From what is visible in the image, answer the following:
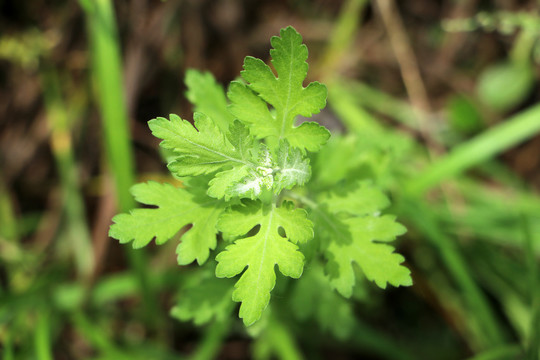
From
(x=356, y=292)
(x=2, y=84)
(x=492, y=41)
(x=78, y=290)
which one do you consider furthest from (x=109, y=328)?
(x=492, y=41)

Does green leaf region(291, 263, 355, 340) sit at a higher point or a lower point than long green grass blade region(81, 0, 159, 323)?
lower

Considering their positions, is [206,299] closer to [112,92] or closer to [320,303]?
[320,303]

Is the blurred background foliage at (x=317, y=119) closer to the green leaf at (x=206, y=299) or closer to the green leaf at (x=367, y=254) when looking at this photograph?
the green leaf at (x=206, y=299)

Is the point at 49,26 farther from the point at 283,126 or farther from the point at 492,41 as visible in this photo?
the point at 492,41

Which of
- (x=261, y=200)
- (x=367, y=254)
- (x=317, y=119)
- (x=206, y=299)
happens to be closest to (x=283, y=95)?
(x=261, y=200)

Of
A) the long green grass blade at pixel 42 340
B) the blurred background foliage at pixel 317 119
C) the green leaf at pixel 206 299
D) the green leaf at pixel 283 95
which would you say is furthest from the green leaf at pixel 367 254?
the long green grass blade at pixel 42 340

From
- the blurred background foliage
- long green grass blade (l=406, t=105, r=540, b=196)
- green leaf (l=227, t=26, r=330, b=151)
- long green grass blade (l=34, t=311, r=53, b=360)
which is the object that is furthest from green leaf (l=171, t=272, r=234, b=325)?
long green grass blade (l=406, t=105, r=540, b=196)

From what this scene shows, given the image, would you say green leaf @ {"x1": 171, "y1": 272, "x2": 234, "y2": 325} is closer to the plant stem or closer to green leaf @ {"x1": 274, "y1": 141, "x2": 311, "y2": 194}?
green leaf @ {"x1": 274, "y1": 141, "x2": 311, "y2": 194}

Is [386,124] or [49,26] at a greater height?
[49,26]
